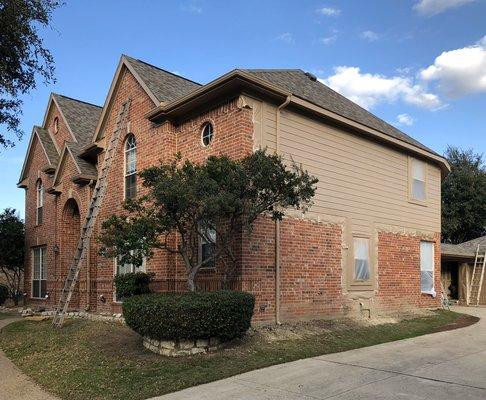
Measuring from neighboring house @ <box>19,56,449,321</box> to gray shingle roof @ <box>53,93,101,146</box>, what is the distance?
21 centimetres

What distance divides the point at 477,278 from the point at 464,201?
742 inches

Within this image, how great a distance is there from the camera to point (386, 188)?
56.2 ft

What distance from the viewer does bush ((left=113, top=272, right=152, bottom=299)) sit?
1396cm

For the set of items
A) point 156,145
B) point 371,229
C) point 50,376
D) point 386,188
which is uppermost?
point 156,145

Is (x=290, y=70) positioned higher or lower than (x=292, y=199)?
higher

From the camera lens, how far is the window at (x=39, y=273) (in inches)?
882

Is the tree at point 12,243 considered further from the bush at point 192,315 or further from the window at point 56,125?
→ the bush at point 192,315

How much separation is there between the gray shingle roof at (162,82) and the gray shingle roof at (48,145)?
7485 millimetres

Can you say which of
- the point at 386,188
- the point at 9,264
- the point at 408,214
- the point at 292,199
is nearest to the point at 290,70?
the point at 386,188

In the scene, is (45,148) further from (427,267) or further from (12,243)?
(427,267)

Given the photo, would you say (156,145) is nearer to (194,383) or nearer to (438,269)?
(194,383)

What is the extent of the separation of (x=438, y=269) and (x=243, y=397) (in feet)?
47.4

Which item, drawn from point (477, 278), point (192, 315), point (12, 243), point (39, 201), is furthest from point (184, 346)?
point (477, 278)

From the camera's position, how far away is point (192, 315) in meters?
9.48
